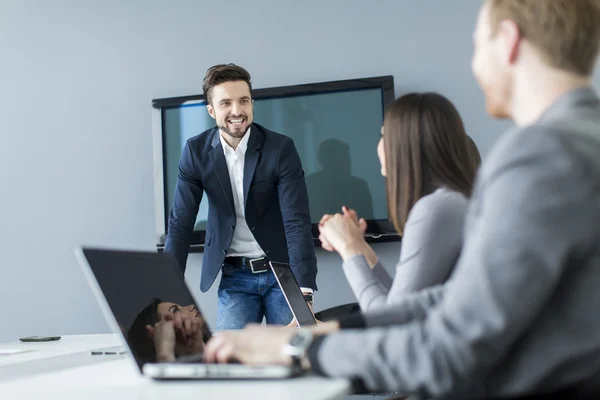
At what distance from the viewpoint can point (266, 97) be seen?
396cm

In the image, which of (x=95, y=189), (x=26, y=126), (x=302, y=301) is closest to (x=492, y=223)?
(x=302, y=301)

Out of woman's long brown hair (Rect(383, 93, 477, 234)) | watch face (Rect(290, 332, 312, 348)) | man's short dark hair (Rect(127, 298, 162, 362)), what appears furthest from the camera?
woman's long brown hair (Rect(383, 93, 477, 234))

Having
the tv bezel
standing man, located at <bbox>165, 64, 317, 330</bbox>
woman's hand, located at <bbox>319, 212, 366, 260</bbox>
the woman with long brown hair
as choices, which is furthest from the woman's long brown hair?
the tv bezel

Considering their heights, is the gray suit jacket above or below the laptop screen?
above

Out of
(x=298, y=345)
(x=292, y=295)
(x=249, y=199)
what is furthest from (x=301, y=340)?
(x=249, y=199)

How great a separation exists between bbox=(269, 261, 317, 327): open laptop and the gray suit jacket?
1135mm

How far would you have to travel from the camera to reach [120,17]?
4332 mm

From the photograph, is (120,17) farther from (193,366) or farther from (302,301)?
(193,366)

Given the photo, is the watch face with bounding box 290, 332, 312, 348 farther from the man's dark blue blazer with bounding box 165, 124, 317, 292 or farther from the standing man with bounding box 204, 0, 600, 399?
the man's dark blue blazer with bounding box 165, 124, 317, 292

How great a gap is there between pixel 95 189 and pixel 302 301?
2.46m

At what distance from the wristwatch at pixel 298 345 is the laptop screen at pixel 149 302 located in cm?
32

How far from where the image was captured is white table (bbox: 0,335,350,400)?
1000 millimetres

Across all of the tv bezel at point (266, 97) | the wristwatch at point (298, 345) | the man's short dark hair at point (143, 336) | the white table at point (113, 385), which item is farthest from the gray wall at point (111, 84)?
the wristwatch at point (298, 345)

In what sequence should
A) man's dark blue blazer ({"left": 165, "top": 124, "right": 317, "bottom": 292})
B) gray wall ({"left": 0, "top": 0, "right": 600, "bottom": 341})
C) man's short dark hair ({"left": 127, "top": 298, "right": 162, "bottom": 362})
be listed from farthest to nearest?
gray wall ({"left": 0, "top": 0, "right": 600, "bottom": 341})
man's dark blue blazer ({"left": 165, "top": 124, "right": 317, "bottom": 292})
man's short dark hair ({"left": 127, "top": 298, "right": 162, "bottom": 362})
